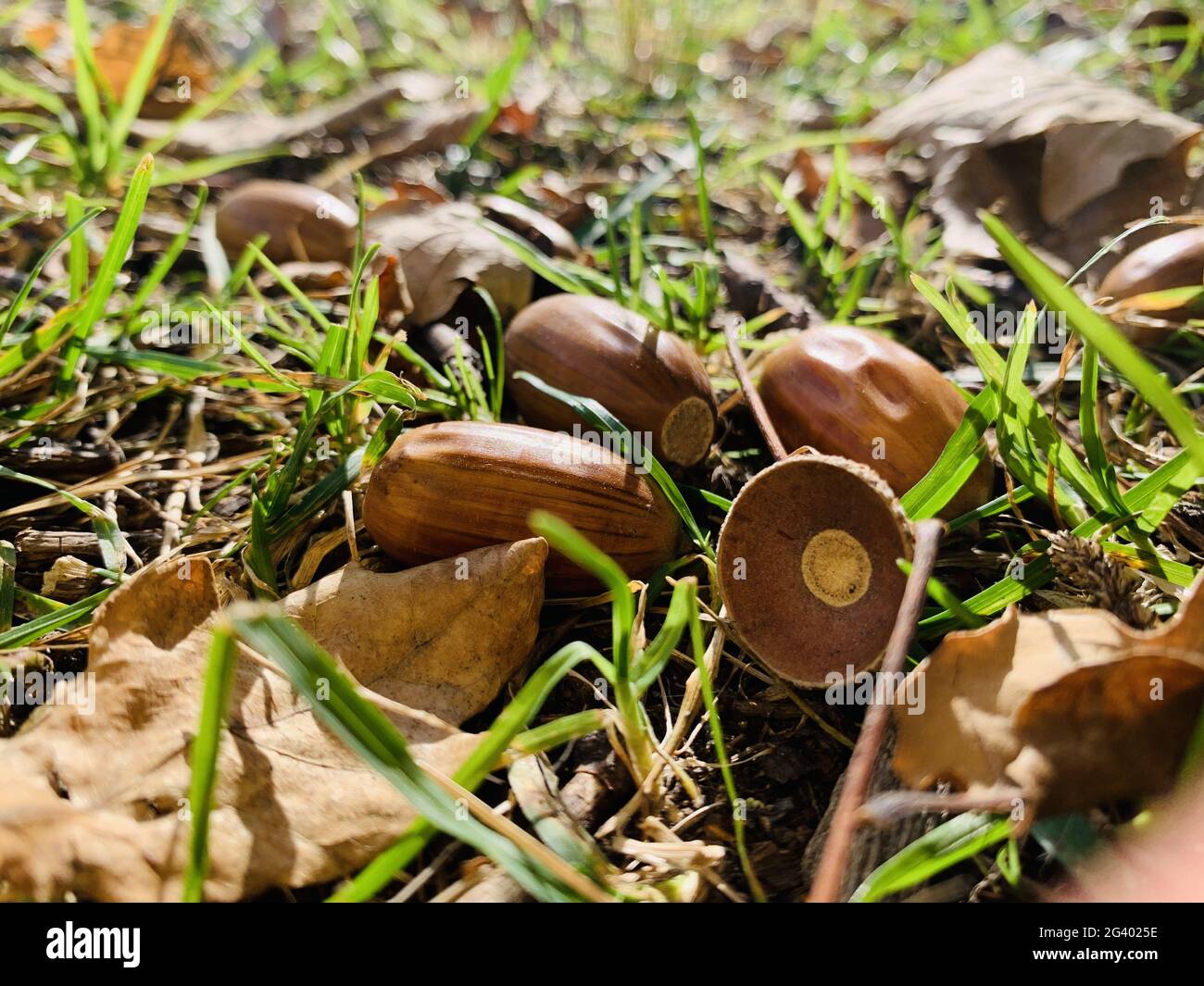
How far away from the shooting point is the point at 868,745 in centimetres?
104

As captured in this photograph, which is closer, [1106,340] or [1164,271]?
[1106,340]

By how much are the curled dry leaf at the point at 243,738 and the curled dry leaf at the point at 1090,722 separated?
63 centimetres

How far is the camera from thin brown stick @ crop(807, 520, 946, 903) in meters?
0.97

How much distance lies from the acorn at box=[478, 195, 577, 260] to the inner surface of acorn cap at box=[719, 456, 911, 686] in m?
1.22

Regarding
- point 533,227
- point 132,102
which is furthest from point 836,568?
point 132,102

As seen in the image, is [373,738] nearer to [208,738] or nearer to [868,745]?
[208,738]

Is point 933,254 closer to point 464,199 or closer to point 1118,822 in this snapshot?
point 464,199

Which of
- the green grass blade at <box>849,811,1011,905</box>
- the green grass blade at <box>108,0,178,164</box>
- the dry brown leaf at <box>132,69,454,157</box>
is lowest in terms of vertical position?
the green grass blade at <box>849,811,1011,905</box>

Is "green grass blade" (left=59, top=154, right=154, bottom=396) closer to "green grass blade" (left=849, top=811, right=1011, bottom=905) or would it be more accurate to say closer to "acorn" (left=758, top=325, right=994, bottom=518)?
"acorn" (left=758, top=325, right=994, bottom=518)

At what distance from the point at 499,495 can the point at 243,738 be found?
0.51 m

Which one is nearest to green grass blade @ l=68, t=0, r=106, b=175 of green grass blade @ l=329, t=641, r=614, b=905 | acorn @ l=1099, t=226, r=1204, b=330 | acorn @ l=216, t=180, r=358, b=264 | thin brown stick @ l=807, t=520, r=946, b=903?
acorn @ l=216, t=180, r=358, b=264

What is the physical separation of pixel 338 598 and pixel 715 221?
1903 mm

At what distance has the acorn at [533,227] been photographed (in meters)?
2.37

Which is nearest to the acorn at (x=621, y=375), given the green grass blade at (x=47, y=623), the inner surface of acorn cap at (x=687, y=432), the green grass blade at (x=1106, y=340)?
the inner surface of acorn cap at (x=687, y=432)
